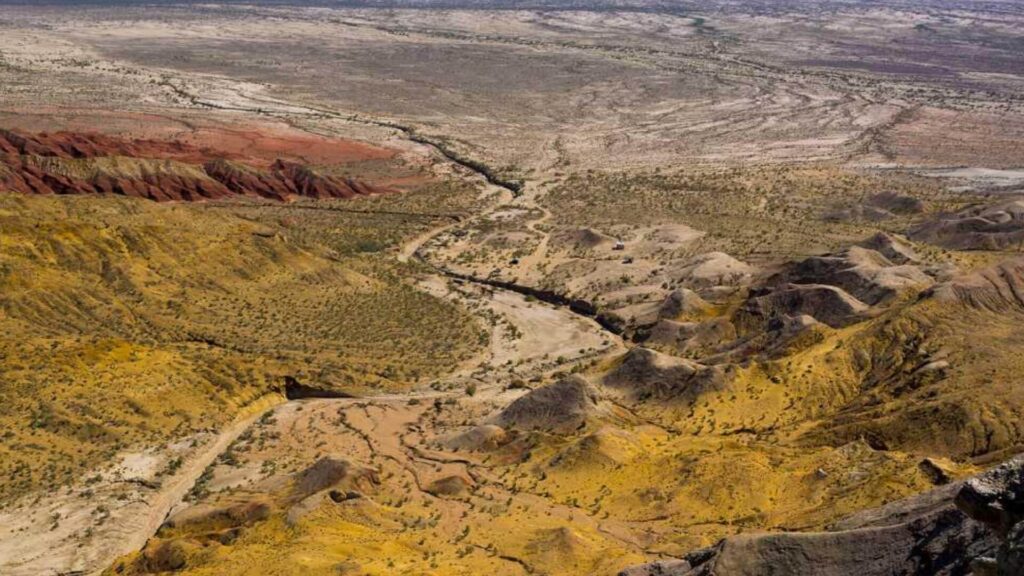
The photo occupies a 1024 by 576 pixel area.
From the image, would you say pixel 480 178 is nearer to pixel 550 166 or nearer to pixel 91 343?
pixel 550 166

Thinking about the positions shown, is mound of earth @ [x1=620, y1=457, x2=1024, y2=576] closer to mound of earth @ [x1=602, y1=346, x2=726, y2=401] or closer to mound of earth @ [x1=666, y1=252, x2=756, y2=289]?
mound of earth @ [x1=602, y1=346, x2=726, y2=401]

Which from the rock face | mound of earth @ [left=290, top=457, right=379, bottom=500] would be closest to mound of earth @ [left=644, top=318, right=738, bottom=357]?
mound of earth @ [left=290, top=457, right=379, bottom=500]

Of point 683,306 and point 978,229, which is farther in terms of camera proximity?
point 978,229

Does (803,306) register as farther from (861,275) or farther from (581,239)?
(581,239)

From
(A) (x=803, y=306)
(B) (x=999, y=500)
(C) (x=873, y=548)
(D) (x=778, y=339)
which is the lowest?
(D) (x=778, y=339)

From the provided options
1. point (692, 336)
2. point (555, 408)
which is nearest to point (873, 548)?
point (555, 408)

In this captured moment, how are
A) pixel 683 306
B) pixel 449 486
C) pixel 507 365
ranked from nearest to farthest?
1. pixel 449 486
2. pixel 507 365
3. pixel 683 306
